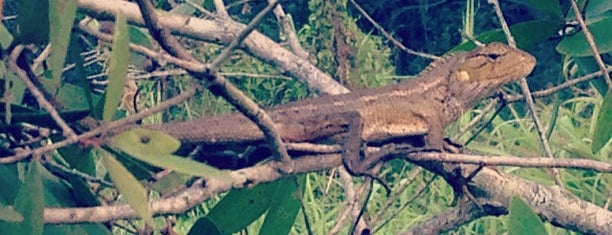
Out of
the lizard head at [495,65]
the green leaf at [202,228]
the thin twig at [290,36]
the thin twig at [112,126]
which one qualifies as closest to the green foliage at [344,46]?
the lizard head at [495,65]

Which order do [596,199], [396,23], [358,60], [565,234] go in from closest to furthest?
[565,234] < [596,199] < [358,60] < [396,23]

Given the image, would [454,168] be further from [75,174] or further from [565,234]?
[565,234]

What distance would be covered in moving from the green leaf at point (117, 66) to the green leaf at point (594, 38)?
0.86 meters

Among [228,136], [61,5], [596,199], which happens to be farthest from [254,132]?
[596,199]

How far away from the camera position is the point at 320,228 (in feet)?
13.5

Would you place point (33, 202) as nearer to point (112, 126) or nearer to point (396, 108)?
point (112, 126)

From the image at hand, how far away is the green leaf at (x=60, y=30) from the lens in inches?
34.6

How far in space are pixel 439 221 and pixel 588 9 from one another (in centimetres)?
39

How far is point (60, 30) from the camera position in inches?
34.7

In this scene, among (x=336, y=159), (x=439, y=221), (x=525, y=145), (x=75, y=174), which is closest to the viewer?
(x=75, y=174)

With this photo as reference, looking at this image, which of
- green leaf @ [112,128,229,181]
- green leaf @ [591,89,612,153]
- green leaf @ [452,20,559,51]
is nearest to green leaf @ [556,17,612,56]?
green leaf @ [452,20,559,51]

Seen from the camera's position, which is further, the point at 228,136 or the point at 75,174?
the point at 228,136

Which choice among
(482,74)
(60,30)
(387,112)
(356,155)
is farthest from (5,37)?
(482,74)

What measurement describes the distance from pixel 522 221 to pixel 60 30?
0.44 metres
